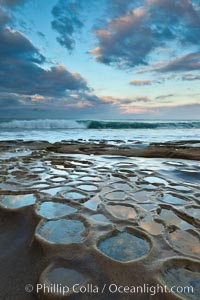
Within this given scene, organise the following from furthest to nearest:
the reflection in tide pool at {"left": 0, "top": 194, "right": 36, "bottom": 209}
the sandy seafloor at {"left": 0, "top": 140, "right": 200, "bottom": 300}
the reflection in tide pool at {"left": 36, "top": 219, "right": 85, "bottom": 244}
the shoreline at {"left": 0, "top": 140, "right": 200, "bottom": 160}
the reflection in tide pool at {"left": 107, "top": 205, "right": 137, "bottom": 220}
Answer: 1. the shoreline at {"left": 0, "top": 140, "right": 200, "bottom": 160}
2. the reflection in tide pool at {"left": 0, "top": 194, "right": 36, "bottom": 209}
3. the reflection in tide pool at {"left": 107, "top": 205, "right": 137, "bottom": 220}
4. the reflection in tide pool at {"left": 36, "top": 219, "right": 85, "bottom": 244}
5. the sandy seafloor at {"left": 0, "top": 140, "right": 200, "bottom": 300}

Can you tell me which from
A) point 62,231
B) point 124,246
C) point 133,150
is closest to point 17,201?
point 62,231

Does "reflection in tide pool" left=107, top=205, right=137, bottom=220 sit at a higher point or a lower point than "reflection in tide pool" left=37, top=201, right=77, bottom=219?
higher

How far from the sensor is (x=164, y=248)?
172cm

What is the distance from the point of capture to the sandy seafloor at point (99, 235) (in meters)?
1.41

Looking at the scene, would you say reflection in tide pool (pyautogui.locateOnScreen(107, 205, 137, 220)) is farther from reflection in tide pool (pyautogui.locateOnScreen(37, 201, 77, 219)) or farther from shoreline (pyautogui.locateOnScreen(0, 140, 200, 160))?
shoreline (pyautogui.locateOnScreen(0, 140, 200, 160))

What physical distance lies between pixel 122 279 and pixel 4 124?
96.2 ft

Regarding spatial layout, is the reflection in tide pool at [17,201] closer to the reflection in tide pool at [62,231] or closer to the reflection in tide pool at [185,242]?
the reflection in tide pool at [62,231]

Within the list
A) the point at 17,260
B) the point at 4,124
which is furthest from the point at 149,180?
the point at 4,124

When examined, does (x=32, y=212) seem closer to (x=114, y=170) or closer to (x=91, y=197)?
(x=91, y=197)

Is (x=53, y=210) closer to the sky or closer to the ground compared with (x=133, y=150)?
closer to the sky

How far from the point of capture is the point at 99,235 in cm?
192

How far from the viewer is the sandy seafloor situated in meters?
1.41

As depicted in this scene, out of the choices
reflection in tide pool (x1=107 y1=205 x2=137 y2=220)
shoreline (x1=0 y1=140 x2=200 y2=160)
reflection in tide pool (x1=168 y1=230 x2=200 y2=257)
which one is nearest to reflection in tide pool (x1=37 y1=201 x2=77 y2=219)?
reflection in tide pool (x1=107 y1=205 x2=137 y2=220)

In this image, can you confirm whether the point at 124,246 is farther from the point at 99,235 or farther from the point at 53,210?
the point at 53,210
